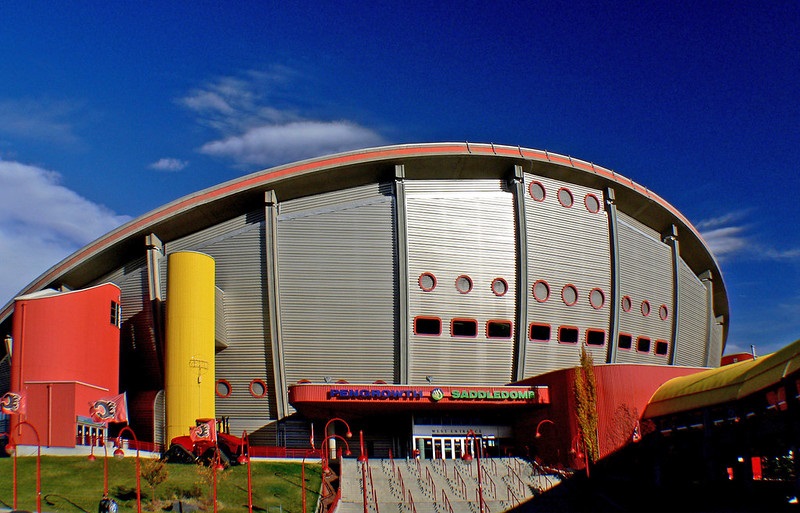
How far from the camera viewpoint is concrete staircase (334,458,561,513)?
128ft

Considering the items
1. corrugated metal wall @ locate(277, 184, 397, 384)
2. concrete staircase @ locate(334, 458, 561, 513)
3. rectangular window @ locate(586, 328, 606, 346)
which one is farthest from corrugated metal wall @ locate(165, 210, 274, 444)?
rectangular window @ locate(586, 328, 606, 346)

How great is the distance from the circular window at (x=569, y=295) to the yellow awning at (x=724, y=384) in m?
9.75

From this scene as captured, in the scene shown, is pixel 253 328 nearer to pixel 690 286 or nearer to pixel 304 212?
pixel 304 212

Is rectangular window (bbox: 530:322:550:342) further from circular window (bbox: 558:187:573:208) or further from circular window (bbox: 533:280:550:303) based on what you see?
circular window (bbox: 558:187:573:208)

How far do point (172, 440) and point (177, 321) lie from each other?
732 centimetres

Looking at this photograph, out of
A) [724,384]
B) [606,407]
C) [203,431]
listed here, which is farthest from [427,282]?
[724,384]

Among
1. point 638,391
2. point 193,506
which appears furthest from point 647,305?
point 193,506

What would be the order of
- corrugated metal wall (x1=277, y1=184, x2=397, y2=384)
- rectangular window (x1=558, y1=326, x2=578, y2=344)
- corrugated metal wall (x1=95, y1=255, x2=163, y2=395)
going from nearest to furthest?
corrugated metal wall (x1=277, y1=184, x2=397, y2=384), corrugated metal wall (x1=95, y1=255, x2=163, y2=395), rectangular window (x1=558, y1=326, x2=578, y2=344)

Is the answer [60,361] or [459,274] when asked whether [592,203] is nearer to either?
[459,274]

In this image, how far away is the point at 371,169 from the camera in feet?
179

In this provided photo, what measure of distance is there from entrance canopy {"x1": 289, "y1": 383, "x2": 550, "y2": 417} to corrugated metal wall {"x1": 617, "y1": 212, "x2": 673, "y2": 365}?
11175mm

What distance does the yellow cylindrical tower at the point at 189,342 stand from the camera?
47.1 m

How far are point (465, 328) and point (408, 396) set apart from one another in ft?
22.0

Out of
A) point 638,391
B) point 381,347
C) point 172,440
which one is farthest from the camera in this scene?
point 381,347
